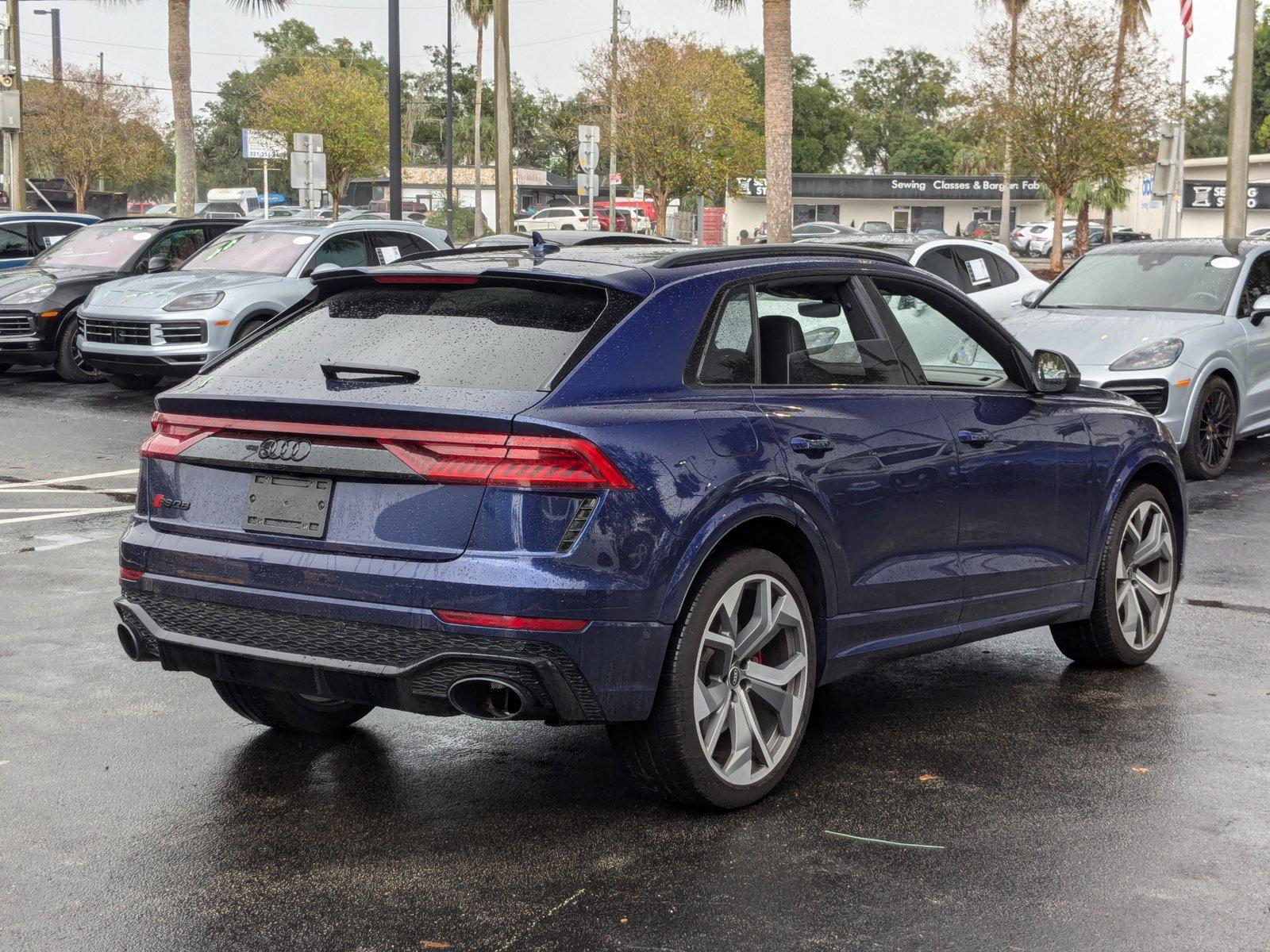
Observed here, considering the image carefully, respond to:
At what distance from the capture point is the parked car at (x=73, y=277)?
59.4ft

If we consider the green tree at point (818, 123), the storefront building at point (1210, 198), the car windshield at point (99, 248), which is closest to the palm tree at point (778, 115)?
the car windshield at point (99, 248)

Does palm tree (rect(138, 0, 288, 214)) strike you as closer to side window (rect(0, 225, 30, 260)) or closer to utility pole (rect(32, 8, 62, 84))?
side window (rect(0, 225, 30, 260))

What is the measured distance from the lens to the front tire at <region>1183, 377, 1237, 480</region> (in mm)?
12109

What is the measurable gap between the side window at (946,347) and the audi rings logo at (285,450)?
89.8 inches

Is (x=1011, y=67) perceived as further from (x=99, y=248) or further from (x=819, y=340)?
(x=819, y=340)

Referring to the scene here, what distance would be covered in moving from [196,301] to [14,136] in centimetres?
1895

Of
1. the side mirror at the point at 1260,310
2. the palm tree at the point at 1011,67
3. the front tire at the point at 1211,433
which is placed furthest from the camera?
the palm tree at the point at 1011,67

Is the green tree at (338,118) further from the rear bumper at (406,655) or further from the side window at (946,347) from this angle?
the rear bumper at (406,655)

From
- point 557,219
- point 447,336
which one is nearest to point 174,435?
point 447,336

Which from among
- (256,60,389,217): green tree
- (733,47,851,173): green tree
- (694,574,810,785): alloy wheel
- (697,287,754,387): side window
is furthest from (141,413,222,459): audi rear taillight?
(733,47,851,173): green tree

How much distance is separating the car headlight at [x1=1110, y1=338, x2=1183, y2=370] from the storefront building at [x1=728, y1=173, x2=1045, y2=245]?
66.5 m

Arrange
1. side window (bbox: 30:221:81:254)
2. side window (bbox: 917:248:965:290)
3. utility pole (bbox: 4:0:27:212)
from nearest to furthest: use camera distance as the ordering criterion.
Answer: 1. side window (bbox: 917:248:965:290)
2. side window (bbox: 30:221:81:254)
3. utility pole (bbox: 4:0:27:212)

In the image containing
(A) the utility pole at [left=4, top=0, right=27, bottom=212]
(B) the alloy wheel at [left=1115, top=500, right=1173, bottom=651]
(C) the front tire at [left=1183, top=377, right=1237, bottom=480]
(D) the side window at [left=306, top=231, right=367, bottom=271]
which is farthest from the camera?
(A) the utility pole at [left=4, top=0, right=27, bottom=212]

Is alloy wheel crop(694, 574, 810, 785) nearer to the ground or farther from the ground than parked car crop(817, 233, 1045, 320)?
nearer to the ground
